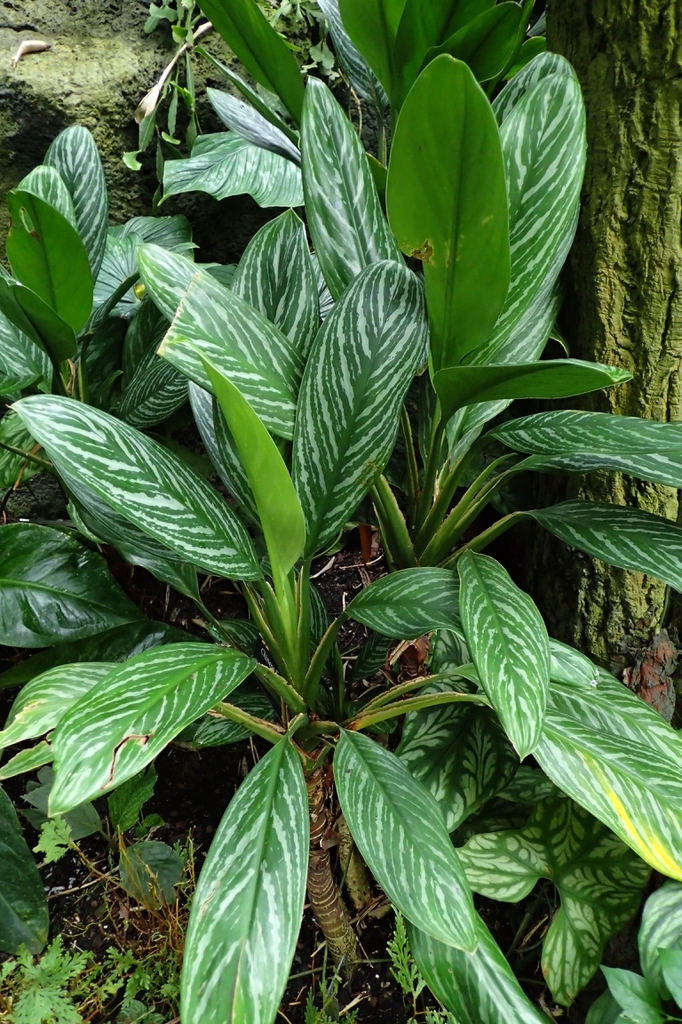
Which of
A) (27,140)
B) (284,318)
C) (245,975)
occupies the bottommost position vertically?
(245,975)

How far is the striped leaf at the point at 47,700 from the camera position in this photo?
50cm

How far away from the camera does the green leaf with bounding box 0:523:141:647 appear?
798mm

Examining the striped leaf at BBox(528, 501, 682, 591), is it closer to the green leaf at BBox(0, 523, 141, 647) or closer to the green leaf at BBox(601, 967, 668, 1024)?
the green leaf at BBox(601, 967, 668, 1024)

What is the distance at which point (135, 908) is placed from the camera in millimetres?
903

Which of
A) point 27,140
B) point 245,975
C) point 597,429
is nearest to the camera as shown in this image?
point 245,975

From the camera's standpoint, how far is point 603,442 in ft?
1.80

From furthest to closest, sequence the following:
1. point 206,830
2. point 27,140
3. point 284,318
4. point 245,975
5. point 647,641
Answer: point 27,140
point 206,830
point 647,641
point 284,318
point 245,975

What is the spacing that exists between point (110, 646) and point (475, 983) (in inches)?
22.1

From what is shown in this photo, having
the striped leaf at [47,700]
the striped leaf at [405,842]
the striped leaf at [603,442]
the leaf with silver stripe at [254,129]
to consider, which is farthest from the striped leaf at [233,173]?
the striped leaf at [405,842]

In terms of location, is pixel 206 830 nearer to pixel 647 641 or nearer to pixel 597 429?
pixel 647 641

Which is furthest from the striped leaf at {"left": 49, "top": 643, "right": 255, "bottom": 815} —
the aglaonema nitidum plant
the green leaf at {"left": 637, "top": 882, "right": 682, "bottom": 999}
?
the green leaf at {"left": 637, "top": 882, "right": 682, "bottom": 999}

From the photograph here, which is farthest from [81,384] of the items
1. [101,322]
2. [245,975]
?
[245,975]

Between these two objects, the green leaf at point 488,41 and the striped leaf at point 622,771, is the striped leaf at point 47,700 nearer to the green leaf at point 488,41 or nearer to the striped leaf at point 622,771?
the striped leaf at point 622,771

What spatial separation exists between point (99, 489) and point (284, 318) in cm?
32
